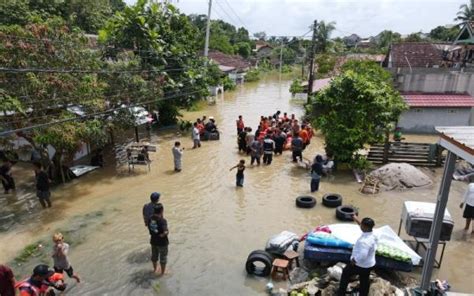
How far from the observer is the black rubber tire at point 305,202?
504 inches

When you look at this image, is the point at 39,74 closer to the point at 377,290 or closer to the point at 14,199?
the point at 14,199

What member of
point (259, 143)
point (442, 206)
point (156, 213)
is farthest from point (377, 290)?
point (259, 143)

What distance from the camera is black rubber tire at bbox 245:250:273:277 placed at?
8.66m

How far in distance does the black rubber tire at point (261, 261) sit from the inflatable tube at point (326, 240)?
3.51ft

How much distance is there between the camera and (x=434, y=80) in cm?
2541

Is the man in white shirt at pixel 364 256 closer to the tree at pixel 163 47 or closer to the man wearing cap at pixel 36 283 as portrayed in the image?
the man wearing cap at pixel 36 283

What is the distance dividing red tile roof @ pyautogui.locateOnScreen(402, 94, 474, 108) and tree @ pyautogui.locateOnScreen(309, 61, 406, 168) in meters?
9.07

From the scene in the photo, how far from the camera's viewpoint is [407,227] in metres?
9.31

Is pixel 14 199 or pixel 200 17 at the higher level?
pixel 200 17

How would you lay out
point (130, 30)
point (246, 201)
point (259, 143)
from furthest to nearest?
point (130, 30), point (259, 143), point (246, 201)

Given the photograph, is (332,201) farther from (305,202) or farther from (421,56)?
(421,56)

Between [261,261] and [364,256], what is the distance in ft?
8.67

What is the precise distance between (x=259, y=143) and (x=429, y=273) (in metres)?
11.0

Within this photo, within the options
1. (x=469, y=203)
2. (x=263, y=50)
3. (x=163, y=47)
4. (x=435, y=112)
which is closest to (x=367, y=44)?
(x=263, y=50)
